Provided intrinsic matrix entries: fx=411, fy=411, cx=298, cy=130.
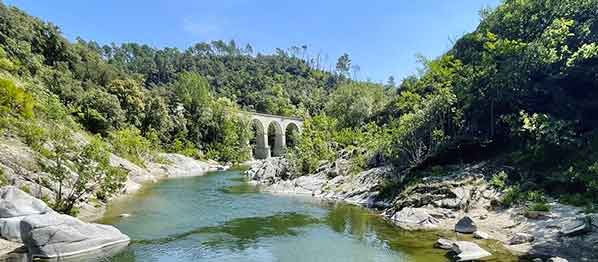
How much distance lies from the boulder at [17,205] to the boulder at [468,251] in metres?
14.6

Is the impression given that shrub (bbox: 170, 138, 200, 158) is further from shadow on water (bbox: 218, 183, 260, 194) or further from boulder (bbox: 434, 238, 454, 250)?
boulder (bbox: 434, 238, 454, 250)

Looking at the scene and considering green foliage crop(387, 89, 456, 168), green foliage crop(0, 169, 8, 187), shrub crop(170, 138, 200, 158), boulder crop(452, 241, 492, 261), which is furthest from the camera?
shrub crop(170, 138, 200, 158)

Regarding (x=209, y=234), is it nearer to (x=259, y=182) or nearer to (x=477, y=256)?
(x=477, y=256)

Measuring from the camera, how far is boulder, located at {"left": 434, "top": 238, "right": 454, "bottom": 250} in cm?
1436

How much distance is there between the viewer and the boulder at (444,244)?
14359 millimetres

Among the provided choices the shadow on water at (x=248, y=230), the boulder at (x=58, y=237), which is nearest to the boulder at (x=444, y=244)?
the shadow on water at (x=248, y=230)

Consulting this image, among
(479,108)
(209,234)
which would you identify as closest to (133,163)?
(209,234)

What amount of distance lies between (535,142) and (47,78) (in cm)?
5126

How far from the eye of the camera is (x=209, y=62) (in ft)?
422

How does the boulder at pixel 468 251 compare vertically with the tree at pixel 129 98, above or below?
below

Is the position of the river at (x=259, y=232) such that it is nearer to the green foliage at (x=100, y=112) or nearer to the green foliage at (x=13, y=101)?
the green foliage at (x=13, y=101)

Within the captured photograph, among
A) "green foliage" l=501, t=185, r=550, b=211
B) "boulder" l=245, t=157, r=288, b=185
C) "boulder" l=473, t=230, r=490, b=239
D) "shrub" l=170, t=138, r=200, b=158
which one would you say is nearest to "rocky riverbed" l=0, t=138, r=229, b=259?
"boulder" l=473, t=230, r=490, b=239

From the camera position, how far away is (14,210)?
1444cm

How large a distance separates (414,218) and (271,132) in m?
72.0
